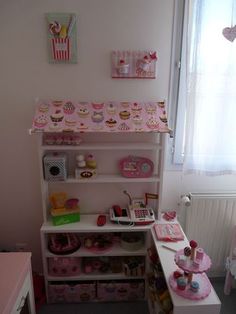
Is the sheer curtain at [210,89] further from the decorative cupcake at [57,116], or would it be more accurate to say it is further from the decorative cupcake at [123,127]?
the decorative cupcake at [57,116]

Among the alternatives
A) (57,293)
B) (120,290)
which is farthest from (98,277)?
(57,293)

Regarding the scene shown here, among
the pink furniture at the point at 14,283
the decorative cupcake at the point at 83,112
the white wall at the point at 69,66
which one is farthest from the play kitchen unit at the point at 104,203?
the pink furniture at the point at 14,283

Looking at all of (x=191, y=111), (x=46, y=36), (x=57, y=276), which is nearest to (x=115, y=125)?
(x=191, y=111)

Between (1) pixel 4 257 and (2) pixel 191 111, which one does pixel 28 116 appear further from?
(2) pixel 191 111

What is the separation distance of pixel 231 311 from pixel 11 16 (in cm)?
250

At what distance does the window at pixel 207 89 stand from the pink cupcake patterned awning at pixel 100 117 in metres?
0.21

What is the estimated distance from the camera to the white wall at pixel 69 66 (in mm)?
1733

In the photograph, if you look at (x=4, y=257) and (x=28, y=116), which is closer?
(x=4, y=257)

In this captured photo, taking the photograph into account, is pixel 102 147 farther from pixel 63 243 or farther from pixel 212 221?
pixel 212 221

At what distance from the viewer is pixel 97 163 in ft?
6.66

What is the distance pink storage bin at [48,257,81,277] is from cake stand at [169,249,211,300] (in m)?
0.82

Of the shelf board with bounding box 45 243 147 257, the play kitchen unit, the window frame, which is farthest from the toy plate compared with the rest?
the shelf board with bounding box 45 243 147 257

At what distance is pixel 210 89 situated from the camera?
1.80 metres

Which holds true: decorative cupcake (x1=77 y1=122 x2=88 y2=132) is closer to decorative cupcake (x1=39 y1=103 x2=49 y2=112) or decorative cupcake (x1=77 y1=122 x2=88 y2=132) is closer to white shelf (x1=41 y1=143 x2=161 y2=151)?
white shelf (x1=41 y1=143 x2=161 y2=151)
